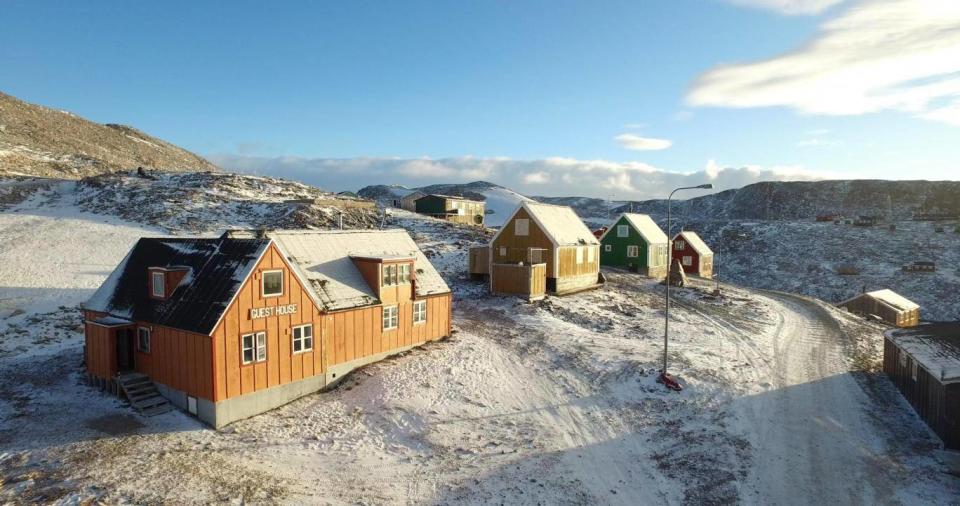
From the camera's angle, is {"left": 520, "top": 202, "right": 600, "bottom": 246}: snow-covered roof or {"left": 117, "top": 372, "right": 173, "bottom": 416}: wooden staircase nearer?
{"left": 117, "top": 372, "right": 173, "bottom": 416}: wooden staircase

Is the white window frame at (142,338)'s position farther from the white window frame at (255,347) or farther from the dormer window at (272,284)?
the dormer window at (272,284)

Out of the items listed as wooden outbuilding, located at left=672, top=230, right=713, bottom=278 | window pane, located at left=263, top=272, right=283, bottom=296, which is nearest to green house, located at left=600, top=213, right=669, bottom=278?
wooden outbuilding, located at left=672, top=230, right=713, bottom=278

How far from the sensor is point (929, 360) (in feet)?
76.6

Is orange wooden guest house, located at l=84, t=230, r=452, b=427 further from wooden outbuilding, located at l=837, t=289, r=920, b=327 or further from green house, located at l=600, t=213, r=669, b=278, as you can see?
wooden outbuilding, located at l=837, t=289, r=920, b=327

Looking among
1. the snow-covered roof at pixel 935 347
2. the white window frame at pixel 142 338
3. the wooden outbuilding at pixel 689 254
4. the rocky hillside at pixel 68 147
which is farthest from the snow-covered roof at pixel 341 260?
the rocky hillside at pixel 68 147

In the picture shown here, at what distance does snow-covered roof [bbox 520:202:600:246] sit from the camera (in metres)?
43.5

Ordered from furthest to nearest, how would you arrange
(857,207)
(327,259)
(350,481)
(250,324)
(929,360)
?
(857,207), (327,259), (929,360), (250,324), (350,481)

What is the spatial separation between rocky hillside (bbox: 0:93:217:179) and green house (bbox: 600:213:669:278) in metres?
67.6

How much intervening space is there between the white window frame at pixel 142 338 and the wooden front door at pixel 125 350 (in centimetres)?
46

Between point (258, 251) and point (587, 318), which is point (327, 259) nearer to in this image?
point (258, 251)

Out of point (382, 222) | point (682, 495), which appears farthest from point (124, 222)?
point (682, 495)

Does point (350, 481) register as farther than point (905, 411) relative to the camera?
No

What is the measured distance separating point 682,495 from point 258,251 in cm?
1827

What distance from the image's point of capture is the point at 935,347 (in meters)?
25.3
